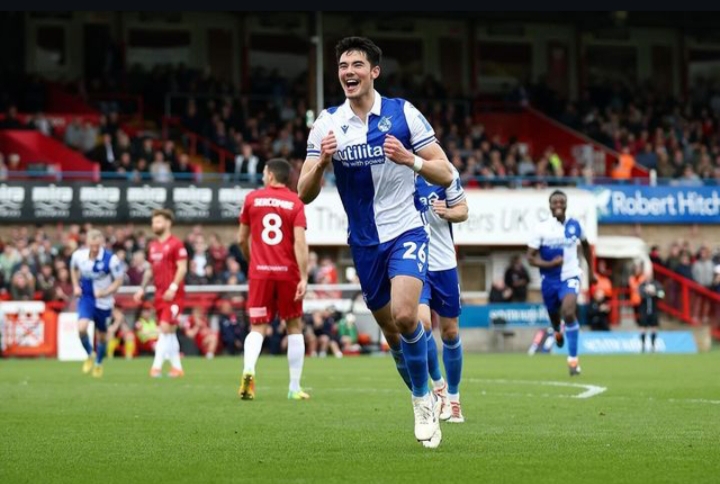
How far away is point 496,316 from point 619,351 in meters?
2.91

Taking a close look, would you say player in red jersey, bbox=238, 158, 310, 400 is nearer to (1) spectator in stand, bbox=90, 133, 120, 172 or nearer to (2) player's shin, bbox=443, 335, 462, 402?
(2) player's shin, bbox=443, 335, 462, 402

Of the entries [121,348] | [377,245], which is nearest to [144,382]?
[377,245]

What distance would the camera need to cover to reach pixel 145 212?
120 feet

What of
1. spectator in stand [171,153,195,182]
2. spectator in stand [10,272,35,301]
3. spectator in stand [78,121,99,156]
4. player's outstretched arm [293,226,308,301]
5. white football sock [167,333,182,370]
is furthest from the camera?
spectator in stand [78,121,99,156]

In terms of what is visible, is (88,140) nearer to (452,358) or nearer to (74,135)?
(74,135)

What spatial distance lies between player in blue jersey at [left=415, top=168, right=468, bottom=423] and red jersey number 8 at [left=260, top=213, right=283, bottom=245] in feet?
10.4

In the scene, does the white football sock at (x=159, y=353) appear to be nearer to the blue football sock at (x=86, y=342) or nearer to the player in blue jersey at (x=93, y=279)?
the player in blue jersey at (x=93, y=279)

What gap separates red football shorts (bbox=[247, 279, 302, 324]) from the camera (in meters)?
16.2

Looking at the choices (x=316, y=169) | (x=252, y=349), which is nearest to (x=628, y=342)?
(x=252, y=349)

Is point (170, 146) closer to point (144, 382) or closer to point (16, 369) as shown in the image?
point (16, 369)

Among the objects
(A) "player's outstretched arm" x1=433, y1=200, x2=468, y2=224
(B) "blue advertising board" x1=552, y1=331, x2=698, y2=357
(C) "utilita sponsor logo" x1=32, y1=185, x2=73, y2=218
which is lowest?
(B) "blue advertising board" x1=552, y1=331, x2=698, y2=357

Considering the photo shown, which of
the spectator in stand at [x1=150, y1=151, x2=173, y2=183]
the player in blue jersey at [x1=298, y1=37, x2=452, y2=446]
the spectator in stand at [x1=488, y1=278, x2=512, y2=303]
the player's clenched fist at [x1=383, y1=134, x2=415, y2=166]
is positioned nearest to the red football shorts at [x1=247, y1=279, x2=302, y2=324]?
the player in blue jersey at [x1=298, y1=37, x2=452, y2=446]

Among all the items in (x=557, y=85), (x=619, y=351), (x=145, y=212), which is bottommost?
(x=619, y=351)

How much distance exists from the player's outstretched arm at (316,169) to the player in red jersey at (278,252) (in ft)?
17.8
